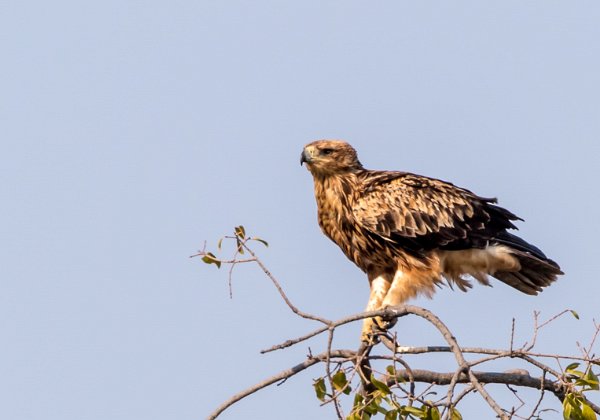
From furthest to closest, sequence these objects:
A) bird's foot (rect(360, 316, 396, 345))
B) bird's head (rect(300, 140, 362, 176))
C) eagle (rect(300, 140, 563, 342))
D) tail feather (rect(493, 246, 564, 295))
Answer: bird's head (rect(300, 140, 362, 176))
tail feather (rect(493, 246, 564, 295))
eagle (rect(300, 140, 563, 342))
bird's foot (rect(360, 316, 396, 345))

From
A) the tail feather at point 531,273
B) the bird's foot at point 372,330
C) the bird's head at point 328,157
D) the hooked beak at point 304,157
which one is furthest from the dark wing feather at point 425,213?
the bird's foot at point 372,330

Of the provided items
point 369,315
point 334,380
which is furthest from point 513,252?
point 334,380

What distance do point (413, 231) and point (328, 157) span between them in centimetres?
98

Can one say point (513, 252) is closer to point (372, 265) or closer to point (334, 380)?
point (372, 265)

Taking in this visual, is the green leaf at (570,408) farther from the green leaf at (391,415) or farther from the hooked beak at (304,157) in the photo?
the hooked beak at (304,157)

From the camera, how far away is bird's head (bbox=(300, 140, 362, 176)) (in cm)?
942

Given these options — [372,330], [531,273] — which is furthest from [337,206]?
[372,330]

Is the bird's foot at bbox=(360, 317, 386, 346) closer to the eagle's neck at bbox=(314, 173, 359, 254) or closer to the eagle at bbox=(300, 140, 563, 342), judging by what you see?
the eagle at bbox=(300, 140, 563, 342)

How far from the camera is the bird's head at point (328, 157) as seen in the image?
9.42 meters

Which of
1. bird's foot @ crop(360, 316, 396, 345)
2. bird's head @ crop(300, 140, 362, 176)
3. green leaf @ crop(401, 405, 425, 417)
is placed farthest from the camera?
bird's head @ crop(300, 140, 362, 176)

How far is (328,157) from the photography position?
31.1 ft

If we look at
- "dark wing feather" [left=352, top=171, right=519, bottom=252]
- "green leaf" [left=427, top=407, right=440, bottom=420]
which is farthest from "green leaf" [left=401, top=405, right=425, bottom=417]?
"dark wing feather" [left=352, top=171, right=519, bottom=252]

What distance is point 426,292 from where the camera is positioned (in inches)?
355

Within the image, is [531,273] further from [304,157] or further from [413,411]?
[413,411]
